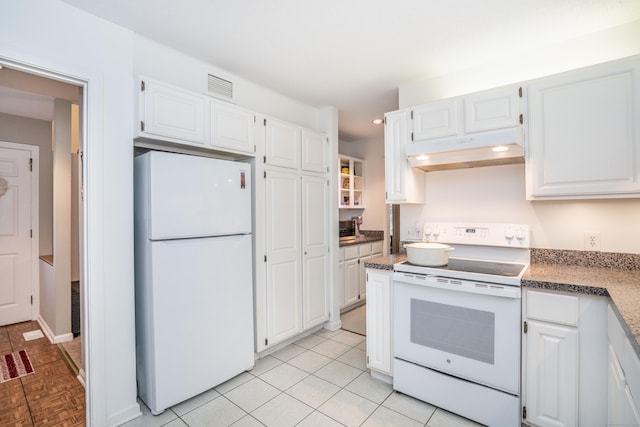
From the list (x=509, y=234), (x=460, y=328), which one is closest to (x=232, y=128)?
(x=460, y=328)

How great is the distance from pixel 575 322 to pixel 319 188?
2.27 m

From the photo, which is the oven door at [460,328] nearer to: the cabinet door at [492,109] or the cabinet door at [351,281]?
the cabinet door at [492,109]

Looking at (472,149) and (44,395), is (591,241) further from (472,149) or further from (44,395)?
(44,395)

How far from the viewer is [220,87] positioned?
99.2 inches

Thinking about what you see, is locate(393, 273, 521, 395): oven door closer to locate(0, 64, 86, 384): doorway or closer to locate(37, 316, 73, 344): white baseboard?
locate(0, 64, 86, 384): doorway

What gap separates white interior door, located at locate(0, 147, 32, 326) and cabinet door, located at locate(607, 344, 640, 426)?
5.24 meters

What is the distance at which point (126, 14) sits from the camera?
180 centimetres

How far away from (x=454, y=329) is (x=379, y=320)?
21.5 inches

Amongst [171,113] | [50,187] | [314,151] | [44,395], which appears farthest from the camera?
[50,187]

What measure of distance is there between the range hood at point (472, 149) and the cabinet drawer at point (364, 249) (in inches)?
75.0

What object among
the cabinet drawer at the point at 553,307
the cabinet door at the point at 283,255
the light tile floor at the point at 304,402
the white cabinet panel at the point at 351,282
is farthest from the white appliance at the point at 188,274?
the cabinet drawer at the point at 553,307

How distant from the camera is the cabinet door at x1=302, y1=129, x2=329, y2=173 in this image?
9.97 feet

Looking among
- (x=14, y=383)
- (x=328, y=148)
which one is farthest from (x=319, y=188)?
(x=14, y=383)

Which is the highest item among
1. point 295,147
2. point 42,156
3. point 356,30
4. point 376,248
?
point 356,30
